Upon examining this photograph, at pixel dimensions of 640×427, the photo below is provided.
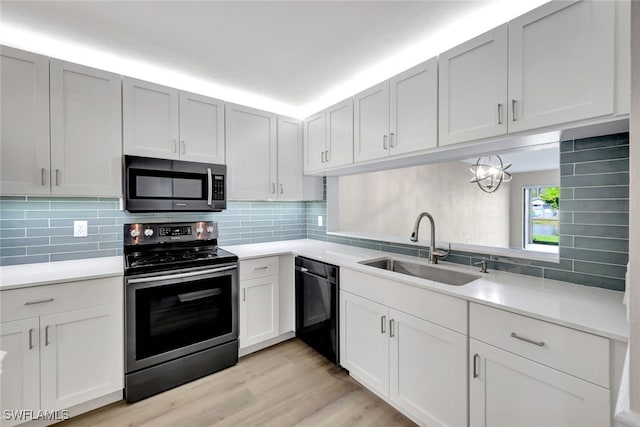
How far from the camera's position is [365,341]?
2.00m

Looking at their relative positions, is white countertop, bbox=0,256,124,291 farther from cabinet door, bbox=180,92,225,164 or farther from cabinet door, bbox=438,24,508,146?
cabinet door, bbox=438,24,508,146

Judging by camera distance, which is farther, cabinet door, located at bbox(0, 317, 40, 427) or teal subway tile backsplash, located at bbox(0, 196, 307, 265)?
teal subway tile backsplash, located at bbox(0, 196, 307, 265)

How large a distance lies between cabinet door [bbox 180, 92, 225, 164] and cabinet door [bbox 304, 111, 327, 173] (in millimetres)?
892

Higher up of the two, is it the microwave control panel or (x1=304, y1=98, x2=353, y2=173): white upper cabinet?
(x1=304, y1=98, x2=353, y2=173): white upper cabinet

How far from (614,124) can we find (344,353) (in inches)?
82.3

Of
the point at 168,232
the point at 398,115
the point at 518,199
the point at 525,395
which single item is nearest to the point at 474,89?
the point at 398,115

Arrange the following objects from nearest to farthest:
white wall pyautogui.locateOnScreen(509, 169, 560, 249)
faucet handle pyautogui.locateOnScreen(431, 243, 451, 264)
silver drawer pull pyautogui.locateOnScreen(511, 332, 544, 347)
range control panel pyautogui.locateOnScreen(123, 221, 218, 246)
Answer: silver drawer pull pyautogui.locateOnScreen(511, 332, 544, 347), faucet handle pyautogui.locateOnScreen(431, 243, 451, 264), range control panel pyautogui.locateOnScreen(123, 221, 218, 246), white wall pyautogui.locateOnScreen(509, 169, 560, 249)

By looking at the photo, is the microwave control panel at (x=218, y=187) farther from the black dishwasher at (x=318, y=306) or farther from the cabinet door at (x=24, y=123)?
the cabinet door at (x=24, y=123)

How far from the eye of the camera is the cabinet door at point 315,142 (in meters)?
2.84

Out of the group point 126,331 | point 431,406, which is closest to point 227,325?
point 126,331

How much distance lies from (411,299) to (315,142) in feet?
6.14

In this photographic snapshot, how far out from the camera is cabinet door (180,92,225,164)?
2.39 meters

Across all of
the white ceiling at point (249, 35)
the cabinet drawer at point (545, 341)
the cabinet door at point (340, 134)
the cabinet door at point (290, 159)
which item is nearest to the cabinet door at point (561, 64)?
the white ceiling at point (249, 35)

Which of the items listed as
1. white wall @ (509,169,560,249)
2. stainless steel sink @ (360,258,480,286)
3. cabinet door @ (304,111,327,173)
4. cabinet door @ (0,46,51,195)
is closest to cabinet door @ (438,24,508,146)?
stainless steel sink @ (360,258,480,286)
